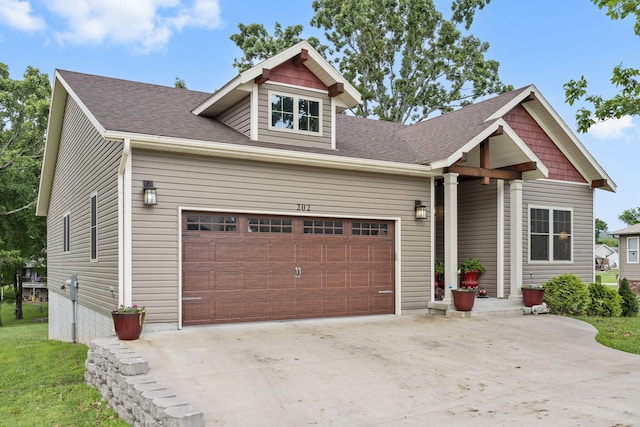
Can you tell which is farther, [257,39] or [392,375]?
[257,39]

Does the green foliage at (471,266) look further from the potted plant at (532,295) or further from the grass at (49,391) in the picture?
the grass at (49,391)

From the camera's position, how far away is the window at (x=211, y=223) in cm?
934

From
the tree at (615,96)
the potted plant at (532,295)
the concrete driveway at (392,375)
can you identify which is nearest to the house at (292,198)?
the potted plant at (532,295)

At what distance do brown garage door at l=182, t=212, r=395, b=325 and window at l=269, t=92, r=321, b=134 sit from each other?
6.57 feet

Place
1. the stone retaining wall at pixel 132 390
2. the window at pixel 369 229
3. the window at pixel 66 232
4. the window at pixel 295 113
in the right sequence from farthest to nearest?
the window at pixel 66 232 < the window at pixel 369 229 < the window at pixel 295 113 < the stone retaining wall at pixel 132 390

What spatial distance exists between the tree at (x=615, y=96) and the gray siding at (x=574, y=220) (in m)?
5.06

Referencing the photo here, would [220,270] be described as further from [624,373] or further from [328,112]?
[624,373]

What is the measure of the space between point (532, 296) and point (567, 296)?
0.96 m

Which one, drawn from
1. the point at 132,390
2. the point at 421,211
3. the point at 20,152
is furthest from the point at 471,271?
the point at 20,152

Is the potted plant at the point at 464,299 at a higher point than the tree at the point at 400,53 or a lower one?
lower

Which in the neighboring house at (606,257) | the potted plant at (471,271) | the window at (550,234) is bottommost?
the neighboring house at (606,257)

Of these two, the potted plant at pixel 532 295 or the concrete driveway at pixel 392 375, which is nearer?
the concrete driveway at pixel 392 375

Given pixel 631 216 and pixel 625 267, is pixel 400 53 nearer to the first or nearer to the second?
pixel 625 267

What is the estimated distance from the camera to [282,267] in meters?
10.1
